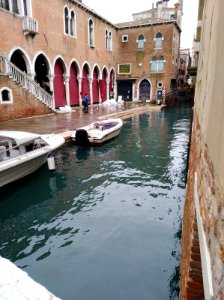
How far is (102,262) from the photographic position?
14.0 feet

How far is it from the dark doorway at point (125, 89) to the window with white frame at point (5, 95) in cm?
2008

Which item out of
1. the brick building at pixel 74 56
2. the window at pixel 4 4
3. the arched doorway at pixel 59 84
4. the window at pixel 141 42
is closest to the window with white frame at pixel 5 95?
the brick building at pixel 74 56

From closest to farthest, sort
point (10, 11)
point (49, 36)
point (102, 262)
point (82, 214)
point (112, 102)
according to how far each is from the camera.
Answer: point (102, 262)
point (82, 214)
point (10, 11)
point (49, 36)
point (112, 102)

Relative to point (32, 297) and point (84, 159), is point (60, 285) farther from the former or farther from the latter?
point (84, 159)

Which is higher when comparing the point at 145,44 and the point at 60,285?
the point at 145,44

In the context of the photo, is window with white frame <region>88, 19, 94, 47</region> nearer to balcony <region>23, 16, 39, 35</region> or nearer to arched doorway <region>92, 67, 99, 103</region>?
arched doorway <region>92, 67, 99, 103</region>

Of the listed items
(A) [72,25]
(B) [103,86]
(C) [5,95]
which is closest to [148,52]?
(B) [103,86]

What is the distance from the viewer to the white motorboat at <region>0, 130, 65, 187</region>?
6.77 m

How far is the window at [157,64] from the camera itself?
2945 centimetres

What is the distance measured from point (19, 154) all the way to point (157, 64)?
26.0 meters

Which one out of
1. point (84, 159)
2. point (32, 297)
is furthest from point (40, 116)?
point (32, 297)

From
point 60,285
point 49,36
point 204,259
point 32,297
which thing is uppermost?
point 49,36

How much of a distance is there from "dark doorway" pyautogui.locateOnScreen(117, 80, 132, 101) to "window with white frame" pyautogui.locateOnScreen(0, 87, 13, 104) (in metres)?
20.1

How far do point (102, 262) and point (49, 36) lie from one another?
1820 cm
